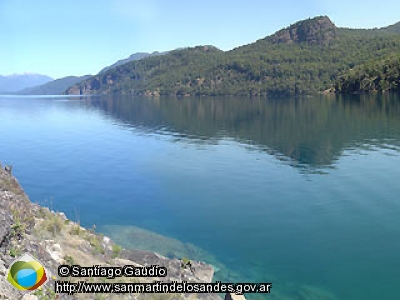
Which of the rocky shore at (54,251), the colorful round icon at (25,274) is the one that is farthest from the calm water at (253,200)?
the colorful round icon at (25,274)

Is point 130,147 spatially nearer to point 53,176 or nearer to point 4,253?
point 53,176

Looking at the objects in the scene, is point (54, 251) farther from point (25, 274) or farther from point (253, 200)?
point (253, 200)

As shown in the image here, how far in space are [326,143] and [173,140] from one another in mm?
34482

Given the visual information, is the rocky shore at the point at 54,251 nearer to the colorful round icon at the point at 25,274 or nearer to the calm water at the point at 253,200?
the colorful round icon at the point at 25,274

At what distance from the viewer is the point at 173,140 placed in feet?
258

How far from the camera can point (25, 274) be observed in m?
11.0

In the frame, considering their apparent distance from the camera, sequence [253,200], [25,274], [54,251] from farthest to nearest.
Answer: [253,200] < [54,251] < [25,274]

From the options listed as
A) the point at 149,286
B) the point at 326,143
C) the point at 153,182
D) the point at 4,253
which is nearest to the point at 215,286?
the point at 149,286

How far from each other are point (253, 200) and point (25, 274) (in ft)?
91.9

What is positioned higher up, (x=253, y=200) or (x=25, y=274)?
(x=25, y=274)

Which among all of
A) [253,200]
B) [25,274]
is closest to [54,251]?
[25,274]

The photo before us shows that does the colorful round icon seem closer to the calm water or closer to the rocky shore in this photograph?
the rocky shore

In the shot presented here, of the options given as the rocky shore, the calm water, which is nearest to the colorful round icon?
the rocky shore

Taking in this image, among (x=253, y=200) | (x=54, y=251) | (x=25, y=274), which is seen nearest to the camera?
(x=25, y=274)
